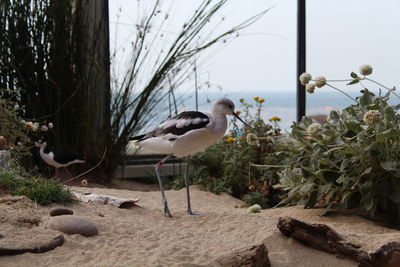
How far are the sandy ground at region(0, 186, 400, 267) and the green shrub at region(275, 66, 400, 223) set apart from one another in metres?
0.13

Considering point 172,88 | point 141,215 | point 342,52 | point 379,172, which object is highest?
point 342,52

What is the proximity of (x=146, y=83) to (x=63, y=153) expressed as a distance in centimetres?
88

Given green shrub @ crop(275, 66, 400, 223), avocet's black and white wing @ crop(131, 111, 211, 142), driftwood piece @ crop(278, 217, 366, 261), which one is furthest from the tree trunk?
driftwood piece @ crop(278, 217, 366, 261)

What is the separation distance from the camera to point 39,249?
204 centimetres

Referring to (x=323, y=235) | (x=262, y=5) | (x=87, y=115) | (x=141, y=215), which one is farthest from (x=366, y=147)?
(x=262, y=5)

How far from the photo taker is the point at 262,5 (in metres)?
6.53

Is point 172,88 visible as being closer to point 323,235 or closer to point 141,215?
point 141,215

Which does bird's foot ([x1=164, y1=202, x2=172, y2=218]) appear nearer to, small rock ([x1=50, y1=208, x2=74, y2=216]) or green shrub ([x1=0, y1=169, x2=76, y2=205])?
green shrub ([x1=0, y1=169, x2=76, y2=205])


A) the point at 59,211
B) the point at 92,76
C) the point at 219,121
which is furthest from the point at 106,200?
the point at 92,76

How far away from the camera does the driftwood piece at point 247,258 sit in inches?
75.3

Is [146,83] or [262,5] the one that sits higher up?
[262,5]

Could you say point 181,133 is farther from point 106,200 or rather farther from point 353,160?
point 353,160

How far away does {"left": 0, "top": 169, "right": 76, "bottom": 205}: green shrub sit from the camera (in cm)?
271

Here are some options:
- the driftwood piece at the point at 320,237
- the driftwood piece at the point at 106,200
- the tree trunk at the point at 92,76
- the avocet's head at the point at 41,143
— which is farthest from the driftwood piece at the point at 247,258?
the tree trunk at the point at 92,76
